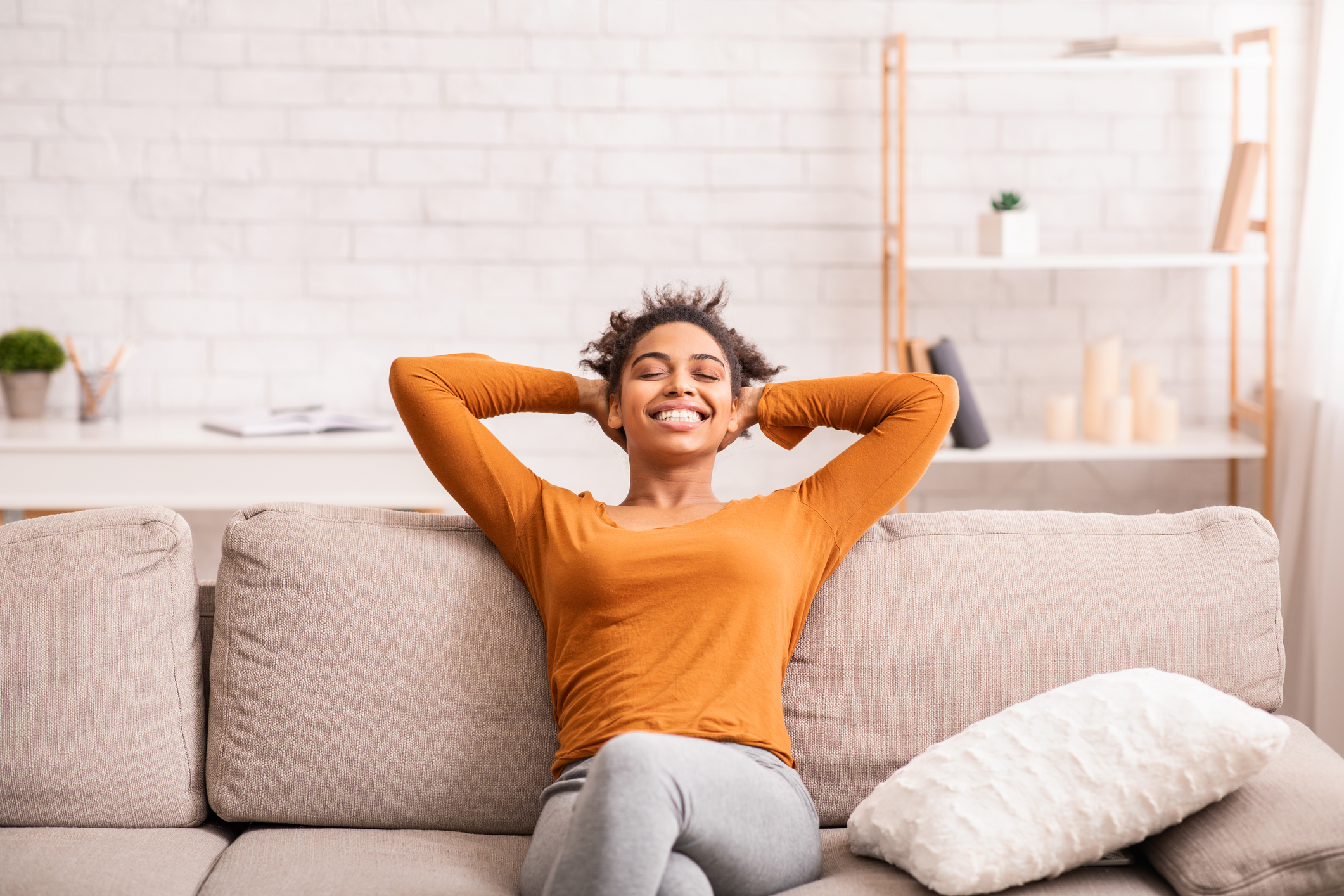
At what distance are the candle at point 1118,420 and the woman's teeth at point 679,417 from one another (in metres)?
1.60

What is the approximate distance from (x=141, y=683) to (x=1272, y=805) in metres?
1.44

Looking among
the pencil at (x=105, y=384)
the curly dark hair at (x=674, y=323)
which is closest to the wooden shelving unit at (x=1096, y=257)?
the curly dark hair at (x=674, y=323)

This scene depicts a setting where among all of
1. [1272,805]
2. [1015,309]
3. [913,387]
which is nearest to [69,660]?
[913,387]

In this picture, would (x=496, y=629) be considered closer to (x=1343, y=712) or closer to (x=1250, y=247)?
(x=1343, y=712)

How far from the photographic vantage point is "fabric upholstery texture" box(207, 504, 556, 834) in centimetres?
156

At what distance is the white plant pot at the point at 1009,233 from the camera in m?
2.81

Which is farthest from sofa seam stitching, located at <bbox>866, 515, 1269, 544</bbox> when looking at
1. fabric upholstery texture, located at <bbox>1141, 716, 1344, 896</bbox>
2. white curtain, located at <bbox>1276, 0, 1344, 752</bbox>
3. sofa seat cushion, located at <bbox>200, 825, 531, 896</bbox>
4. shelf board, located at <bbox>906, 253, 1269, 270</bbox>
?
shelf board, located at <bbox>906, 253, 1269, 270</bbox>

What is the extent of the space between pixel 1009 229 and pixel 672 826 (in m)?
2.03

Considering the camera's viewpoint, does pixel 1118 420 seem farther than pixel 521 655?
Yes

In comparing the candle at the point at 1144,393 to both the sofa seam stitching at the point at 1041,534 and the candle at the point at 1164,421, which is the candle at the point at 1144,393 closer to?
the candle at the point at 1164,421

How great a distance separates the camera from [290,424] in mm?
2736

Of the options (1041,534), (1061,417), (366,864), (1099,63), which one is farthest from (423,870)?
(1099,63)

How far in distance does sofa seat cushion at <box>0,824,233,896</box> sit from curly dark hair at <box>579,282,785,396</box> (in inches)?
34.0

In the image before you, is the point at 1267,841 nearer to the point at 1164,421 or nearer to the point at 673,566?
the point at 673,566
